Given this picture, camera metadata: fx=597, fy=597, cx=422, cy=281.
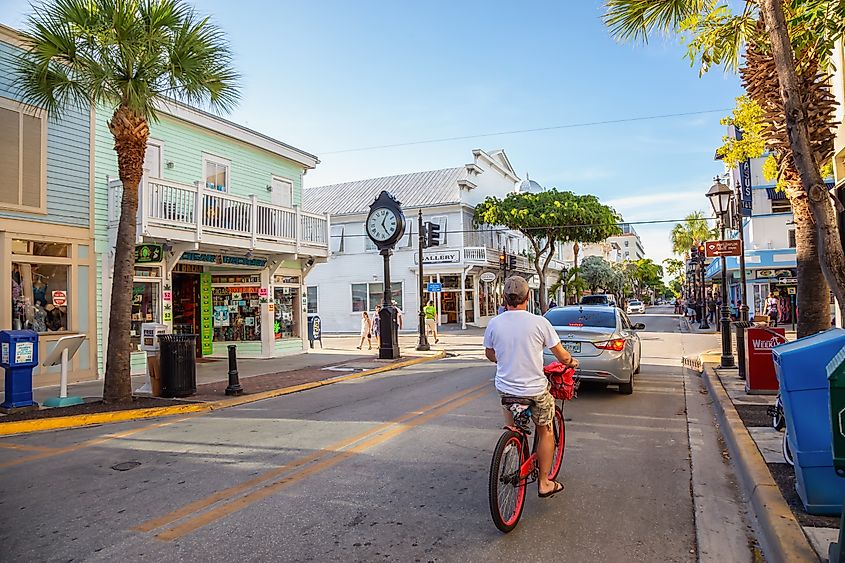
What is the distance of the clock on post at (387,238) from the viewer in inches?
693

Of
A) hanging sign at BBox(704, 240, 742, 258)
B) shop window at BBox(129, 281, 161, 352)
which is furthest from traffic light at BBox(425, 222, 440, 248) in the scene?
hanging sign at BBox(704, 240, 742, 258)

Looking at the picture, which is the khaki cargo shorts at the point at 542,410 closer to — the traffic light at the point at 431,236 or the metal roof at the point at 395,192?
the traffic light at the point at 431,236

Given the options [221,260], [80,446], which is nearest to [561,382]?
[80,446]

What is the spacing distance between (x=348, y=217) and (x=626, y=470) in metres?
32.3

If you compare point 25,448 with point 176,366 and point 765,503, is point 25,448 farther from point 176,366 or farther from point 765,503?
point 765,503

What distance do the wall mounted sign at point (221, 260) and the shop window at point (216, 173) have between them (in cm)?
192

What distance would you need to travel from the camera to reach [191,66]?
33.0ft

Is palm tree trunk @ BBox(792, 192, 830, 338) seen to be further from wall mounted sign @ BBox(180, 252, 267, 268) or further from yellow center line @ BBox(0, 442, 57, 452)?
wall mounted sign @ BBox(180, 252, 267, 268)


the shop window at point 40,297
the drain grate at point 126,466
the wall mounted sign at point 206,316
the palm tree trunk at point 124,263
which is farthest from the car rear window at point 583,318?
the wall mounted sign at point 206,316

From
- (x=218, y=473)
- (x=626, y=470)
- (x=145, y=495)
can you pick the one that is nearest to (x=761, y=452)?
(x=626, y=470)

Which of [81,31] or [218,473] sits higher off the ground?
[81,31]

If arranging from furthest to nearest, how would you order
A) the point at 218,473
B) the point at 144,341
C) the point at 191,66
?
the point at 144,341
the point at 191,66
the point at 218,473

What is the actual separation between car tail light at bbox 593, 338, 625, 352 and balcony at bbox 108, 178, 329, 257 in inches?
380

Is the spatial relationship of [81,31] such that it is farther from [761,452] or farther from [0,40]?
[761,452]
